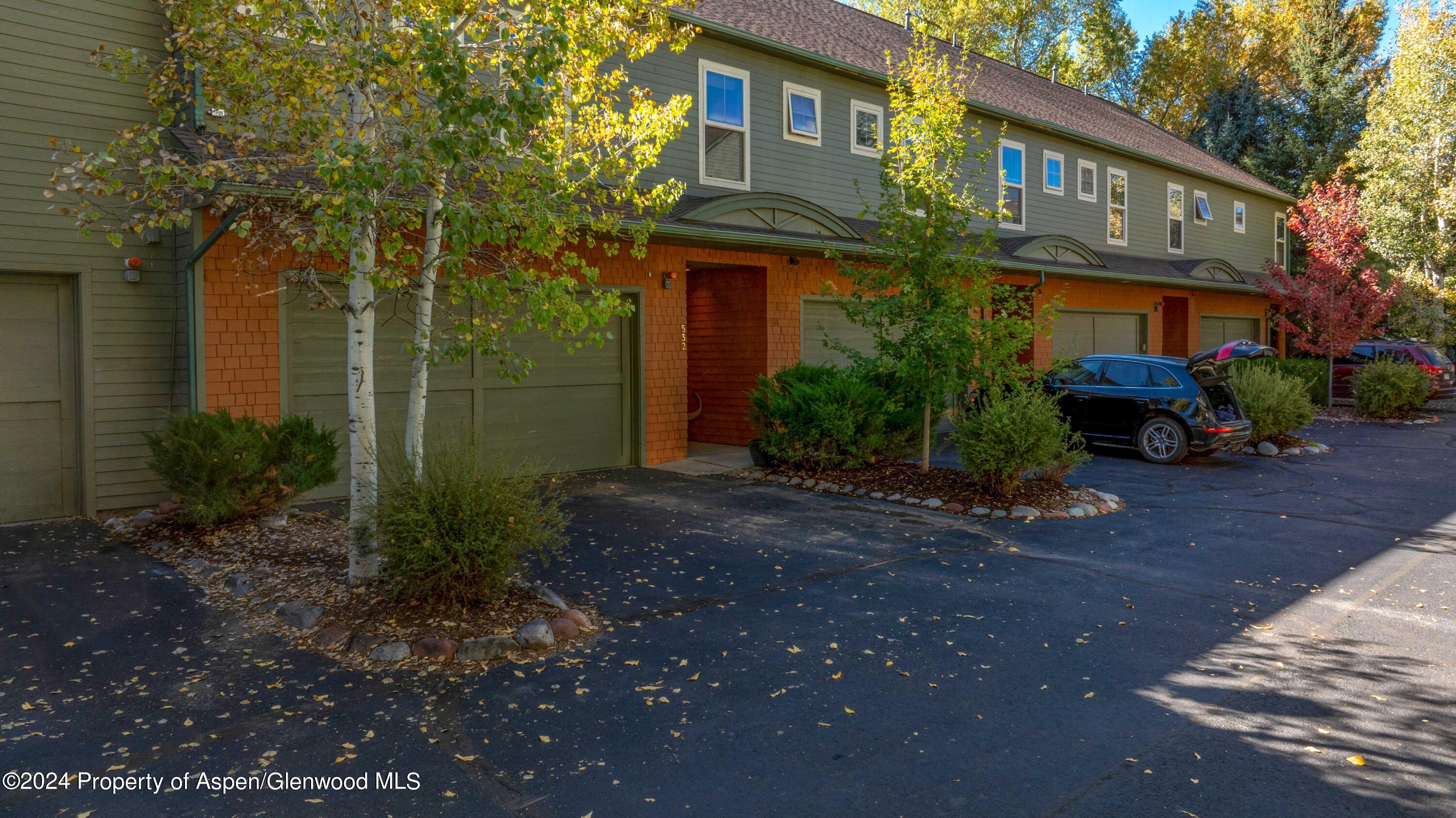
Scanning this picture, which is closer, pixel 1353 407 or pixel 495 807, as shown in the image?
pixel 495 807

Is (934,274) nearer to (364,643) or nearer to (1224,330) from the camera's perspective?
(364,643)

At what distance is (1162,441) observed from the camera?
1296 centimetres

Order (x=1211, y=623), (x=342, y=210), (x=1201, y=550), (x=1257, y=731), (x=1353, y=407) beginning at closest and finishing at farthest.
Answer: (x=1257, y=731) < (x=342, y=210) < (x=1211, y=623) < (x=1201, y=550) < (x=1353, y=407)

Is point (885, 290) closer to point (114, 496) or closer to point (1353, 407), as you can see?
point (114, 496)

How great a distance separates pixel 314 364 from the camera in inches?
378

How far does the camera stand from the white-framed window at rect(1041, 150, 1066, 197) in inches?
776

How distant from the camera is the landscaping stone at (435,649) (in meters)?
5.06

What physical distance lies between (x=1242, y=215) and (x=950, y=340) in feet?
70.5

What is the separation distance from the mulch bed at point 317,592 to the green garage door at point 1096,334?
50.5ft

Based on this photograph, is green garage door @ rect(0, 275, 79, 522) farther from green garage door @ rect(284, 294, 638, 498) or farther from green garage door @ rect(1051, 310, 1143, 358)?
green garage door @ rect(1051, 310, 1143, 358)

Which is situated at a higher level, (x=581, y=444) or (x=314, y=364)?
(x=314, y=364)

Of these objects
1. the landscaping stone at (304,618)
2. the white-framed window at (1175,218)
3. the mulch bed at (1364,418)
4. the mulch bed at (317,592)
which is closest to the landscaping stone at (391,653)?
the mulch bed at (317,592)

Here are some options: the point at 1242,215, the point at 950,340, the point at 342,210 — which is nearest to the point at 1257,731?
the point at 342,210

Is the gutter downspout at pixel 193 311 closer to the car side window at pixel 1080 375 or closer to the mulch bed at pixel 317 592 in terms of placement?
the mulch bed at pixel 317 592
